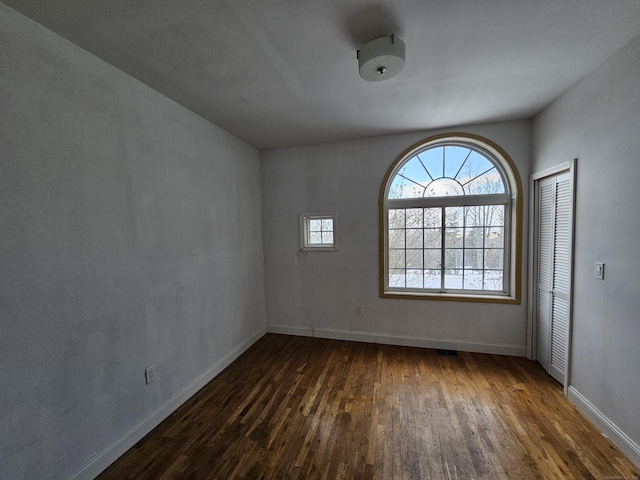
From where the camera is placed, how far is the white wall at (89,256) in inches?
46.6

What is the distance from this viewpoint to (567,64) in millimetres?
1695

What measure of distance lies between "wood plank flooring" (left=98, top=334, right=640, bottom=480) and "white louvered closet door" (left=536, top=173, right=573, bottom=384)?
25 cm

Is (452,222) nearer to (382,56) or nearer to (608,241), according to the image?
(608,241)

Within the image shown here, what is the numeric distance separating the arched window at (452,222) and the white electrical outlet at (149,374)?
241cm

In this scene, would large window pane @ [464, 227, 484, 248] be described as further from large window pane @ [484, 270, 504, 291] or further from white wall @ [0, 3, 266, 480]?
white wall @ [0, 3, 266, 480]

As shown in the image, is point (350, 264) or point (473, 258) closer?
point (473, 258)

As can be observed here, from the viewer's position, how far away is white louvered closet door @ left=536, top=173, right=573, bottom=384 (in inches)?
84.2

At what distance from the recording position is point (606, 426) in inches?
65.9

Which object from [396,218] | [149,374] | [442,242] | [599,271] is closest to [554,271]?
[599,271]

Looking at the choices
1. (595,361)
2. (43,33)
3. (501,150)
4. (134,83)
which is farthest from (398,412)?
(43,33)

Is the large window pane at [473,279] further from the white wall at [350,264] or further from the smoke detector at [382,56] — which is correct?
the smoke detector at [382,56]

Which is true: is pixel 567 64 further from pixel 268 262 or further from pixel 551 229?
pixel 268 262

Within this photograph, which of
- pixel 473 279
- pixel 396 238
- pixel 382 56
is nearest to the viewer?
pixel 382 56

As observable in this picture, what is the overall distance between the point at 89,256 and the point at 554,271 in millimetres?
3687
